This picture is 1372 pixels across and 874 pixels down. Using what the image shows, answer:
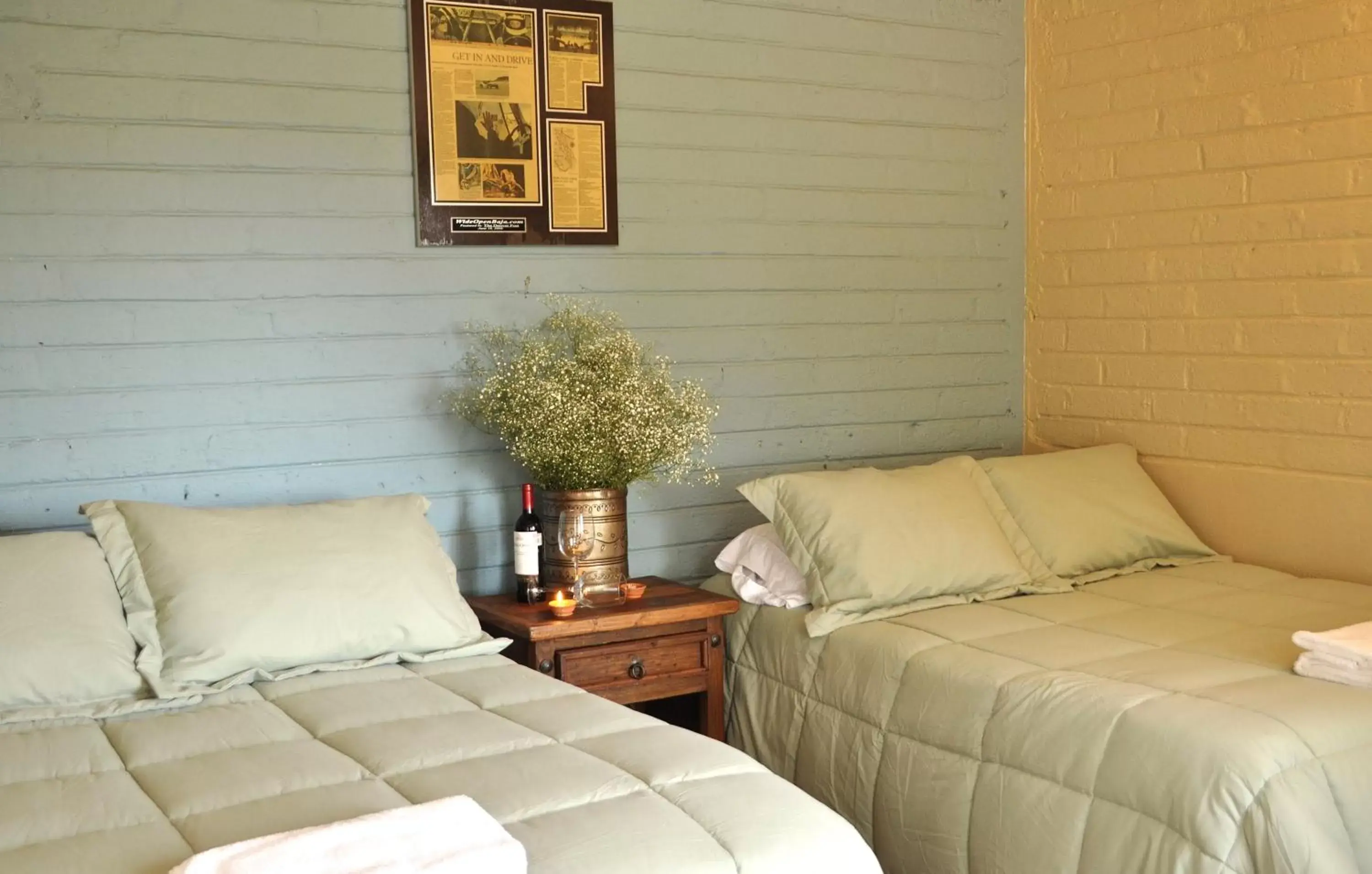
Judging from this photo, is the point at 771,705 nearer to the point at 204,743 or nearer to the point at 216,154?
the point at 204,743

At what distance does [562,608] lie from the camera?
10.3ft

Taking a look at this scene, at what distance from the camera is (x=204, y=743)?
228 cm

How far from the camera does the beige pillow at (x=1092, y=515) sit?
3547mm

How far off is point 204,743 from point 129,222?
1337 mm

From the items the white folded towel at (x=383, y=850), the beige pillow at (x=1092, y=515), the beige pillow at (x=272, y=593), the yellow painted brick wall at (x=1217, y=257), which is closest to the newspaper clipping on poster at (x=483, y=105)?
the beige pillow at (x=272, y=593)

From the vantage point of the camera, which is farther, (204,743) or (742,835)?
(204,743)

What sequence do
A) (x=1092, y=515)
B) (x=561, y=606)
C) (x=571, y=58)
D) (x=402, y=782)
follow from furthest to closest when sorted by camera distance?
(x=1092, y=515) < (x=571, y=58) < (x=561, y=606) < (x=402, y=782)

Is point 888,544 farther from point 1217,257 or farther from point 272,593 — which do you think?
point 272,593

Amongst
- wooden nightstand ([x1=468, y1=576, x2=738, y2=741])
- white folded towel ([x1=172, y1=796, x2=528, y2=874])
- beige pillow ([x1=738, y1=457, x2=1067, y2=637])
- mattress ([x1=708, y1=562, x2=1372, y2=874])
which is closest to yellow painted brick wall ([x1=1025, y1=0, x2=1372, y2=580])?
mattress ([x1=708, y1=562, x2=1372, y2=874])

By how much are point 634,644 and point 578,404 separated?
0.60m

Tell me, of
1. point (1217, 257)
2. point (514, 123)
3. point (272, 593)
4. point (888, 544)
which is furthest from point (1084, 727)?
point (514, 123)

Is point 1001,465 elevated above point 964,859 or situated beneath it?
elevated above

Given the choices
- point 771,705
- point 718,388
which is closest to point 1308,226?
point 718,388

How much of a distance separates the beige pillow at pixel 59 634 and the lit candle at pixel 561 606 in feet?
3.12
